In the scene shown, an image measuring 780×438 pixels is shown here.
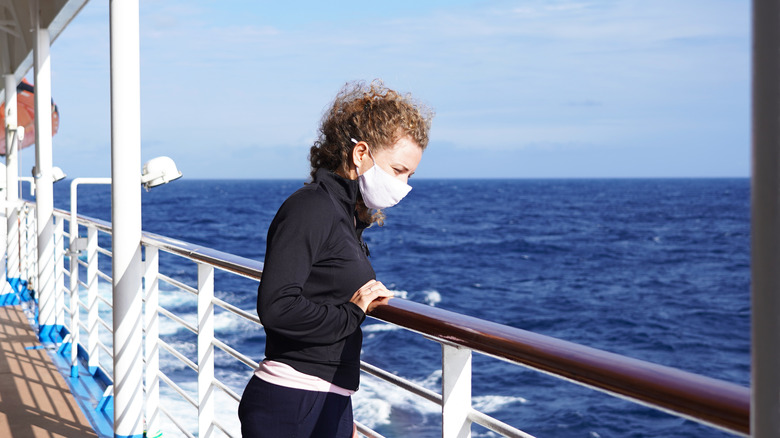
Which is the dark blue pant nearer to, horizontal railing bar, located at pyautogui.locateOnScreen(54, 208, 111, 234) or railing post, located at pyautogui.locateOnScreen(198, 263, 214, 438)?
railing post, located at pyautogui.locateOnScreen(198, 263, 214, 438)

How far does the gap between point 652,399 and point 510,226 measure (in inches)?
1403

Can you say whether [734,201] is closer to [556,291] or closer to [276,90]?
[276,90]

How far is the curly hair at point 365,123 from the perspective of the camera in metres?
1.11

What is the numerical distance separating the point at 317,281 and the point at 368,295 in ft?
0.26

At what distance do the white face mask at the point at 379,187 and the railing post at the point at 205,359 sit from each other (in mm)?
926

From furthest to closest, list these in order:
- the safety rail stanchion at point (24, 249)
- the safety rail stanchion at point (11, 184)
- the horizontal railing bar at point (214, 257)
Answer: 1. the safety rail stanchion at point (24, 249)
2. the safety rail stanchion at point (11, 184)
3. the horizontal railing bar at point (214, 257)

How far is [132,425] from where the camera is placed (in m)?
2.29

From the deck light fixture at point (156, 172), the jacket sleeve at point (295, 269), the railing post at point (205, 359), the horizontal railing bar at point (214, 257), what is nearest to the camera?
the jacket sleeve at point (295, 269)

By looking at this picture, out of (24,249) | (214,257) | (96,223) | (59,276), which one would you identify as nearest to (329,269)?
(214,257)

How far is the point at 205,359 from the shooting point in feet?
6.47

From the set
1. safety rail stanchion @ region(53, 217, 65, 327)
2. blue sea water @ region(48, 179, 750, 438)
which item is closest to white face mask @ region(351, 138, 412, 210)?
safety rail stanchion @ region(53, 217, 65, 327)

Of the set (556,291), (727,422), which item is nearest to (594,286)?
(556,291)

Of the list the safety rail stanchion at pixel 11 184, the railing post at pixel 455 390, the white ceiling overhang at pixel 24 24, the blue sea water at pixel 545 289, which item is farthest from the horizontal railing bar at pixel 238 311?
the blue sea water at pixel 545 289

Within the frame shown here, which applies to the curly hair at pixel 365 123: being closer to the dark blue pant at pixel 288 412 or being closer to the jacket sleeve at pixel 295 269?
the jacket sleeve at pixel 295 269
